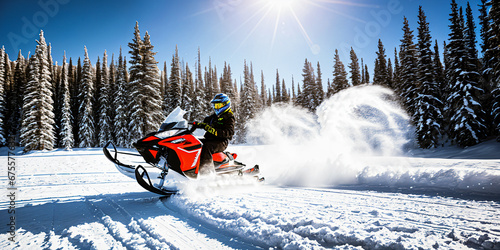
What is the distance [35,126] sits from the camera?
25.8 metres

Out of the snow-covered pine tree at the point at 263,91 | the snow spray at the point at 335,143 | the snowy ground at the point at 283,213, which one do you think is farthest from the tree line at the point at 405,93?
the snow-covered pine tree at the point at 263,91

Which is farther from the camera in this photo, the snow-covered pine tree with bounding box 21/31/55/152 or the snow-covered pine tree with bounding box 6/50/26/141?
the snow-covered pine tree with bounding box 6/50/26/141

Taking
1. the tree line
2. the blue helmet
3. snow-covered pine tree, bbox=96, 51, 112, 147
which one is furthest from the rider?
snow-covered pine tree, bbox=96, 51, 112, 147

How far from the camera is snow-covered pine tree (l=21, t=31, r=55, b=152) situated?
2554cm

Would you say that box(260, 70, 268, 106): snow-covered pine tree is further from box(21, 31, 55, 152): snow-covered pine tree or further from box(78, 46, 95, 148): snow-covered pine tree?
box(21, 31, 55, 152): snow-covered pine tree

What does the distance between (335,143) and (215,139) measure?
7758 mm

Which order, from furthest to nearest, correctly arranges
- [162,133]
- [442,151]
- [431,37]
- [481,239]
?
[431,37]
[442,151]
[162,133]
[481,239]

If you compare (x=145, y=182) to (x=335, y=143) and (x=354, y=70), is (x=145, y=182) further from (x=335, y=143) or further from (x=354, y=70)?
(x=354, y=70)

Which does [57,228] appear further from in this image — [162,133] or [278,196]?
[278,196]

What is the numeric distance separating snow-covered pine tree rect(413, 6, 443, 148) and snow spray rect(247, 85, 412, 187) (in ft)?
7.58

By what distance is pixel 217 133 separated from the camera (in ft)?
16.7

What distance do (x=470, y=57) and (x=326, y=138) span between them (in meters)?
20.5

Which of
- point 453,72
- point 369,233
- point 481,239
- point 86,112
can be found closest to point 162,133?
point 369,233

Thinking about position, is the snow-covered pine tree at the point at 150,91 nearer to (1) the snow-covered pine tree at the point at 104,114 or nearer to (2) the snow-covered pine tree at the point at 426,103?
(1) the snow-covered pine tree at the point at 104,114
